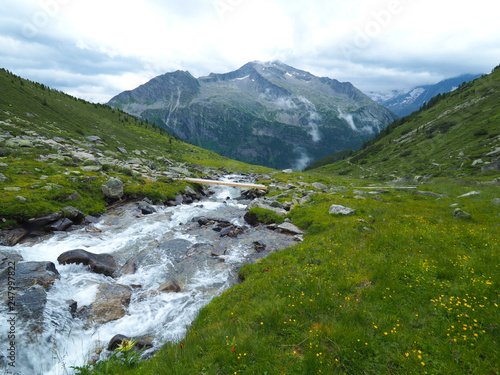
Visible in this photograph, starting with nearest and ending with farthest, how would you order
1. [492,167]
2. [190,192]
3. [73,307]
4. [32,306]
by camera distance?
[32,306]
[73,307]
[190,192]
[492,167]

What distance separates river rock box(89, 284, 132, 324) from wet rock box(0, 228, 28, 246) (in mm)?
7997

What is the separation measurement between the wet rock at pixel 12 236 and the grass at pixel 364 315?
14.6m

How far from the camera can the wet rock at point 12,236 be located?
13.8 meters

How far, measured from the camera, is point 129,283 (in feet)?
40.8

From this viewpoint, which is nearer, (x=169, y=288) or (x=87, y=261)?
(x=169, y=288)

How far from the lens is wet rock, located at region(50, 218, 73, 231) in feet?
55.8

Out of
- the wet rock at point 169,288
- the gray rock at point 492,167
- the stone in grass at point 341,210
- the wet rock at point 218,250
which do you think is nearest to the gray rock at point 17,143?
the wet rock at point 218,250

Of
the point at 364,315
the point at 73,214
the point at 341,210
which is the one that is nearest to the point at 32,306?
the point at 73,214

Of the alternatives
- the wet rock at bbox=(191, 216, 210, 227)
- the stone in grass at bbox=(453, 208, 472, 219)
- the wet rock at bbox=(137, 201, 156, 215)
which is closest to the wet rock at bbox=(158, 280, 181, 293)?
the wet rock at bbox=(191, 216, 210, 227)

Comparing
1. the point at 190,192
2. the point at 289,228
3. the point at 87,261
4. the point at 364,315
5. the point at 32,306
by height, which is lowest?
the point at 289,228

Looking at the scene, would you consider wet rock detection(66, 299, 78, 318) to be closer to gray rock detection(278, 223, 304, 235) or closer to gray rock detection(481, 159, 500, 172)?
gray rock detection(278, 223, 304, 235)

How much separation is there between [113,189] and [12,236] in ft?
38.5

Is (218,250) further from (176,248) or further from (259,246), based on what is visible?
(176,248)

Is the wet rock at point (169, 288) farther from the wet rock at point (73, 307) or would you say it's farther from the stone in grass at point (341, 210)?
the stone in grass at point (341, 210)
